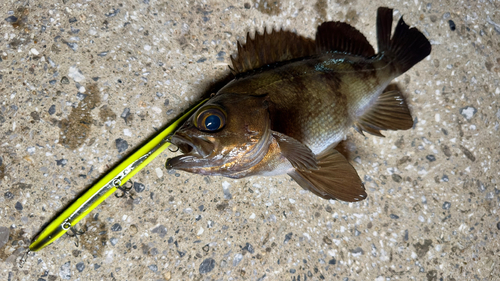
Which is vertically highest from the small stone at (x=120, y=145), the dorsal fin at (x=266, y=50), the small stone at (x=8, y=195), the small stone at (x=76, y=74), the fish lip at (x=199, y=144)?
→ the dorsal fin at (x=266, y=50)

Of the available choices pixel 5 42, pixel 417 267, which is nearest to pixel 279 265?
pixel 417 267

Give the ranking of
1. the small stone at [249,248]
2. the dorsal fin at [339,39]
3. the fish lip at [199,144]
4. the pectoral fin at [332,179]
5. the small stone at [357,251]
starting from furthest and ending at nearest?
the small stone at [357,251]
the small stone at [249,248]
the dorsal fin at [339,39]
the pectoral fin at [332,179]
the fish lip at [199,144]

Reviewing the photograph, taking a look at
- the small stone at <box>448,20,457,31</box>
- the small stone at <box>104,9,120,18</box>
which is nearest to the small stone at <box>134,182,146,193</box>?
the small stone at <box>104,9,120,18</box>

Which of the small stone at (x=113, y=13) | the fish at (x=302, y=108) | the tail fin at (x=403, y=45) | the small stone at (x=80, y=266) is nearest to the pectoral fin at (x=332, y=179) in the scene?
the fish at (x=302, y=108)

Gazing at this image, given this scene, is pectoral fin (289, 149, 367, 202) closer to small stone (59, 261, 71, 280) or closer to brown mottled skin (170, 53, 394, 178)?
brown mottled skin (170, 53, 394, 178)

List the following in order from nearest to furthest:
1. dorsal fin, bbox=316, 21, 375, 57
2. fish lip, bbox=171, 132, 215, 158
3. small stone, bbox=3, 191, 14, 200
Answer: fish lip, bbox=171, 132, 215, 158
small stone, bbox=3, 191, 14, 200
dorsal fin, bbox=316, 21, 375, 57

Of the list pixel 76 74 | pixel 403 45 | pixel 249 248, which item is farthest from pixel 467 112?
pixel 76 74

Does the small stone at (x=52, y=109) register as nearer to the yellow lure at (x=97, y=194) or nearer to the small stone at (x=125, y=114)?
the small stone at (x=125, y=114)
